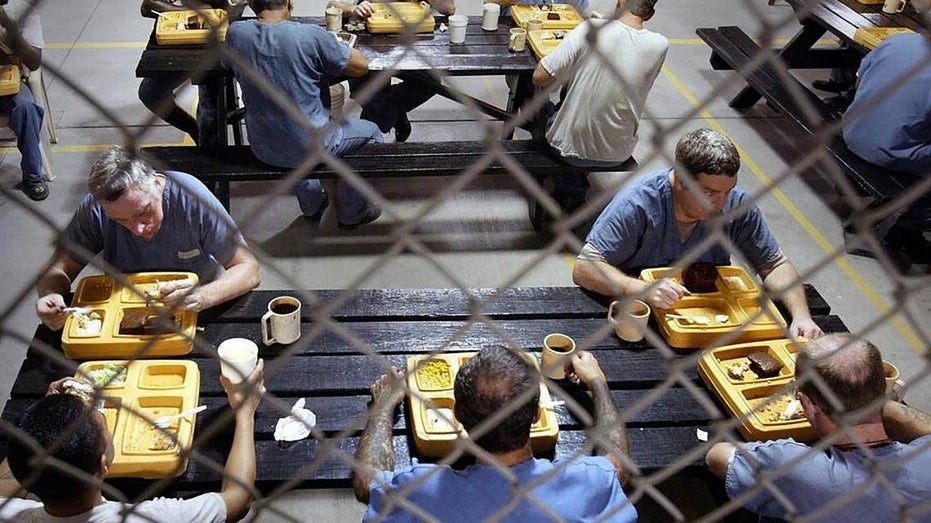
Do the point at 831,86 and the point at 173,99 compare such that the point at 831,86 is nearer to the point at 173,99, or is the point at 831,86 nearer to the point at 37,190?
the point at 173,99

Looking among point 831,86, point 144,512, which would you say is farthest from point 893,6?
point 144,512

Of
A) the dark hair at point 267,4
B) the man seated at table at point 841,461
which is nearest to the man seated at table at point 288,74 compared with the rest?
the dark hair at point 267,4

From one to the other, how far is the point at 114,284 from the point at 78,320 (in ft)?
0.68

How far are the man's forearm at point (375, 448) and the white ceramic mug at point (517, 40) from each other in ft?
10.1

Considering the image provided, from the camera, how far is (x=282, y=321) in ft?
10.1

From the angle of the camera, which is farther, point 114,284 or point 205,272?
point 205,272

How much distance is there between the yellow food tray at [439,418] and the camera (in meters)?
2.73

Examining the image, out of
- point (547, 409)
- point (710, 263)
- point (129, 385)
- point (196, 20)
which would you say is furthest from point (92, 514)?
point (196, 20)

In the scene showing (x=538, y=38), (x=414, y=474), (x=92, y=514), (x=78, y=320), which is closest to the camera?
(x=92, y=514)

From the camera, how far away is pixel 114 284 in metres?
3.17

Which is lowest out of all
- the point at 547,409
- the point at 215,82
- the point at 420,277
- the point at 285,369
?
the point at 420,277

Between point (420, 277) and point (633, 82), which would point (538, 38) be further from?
point (420, 277)

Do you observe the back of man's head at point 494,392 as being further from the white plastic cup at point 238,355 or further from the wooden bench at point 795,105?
the wooden bench at point 795,105

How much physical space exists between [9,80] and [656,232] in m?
3.83
